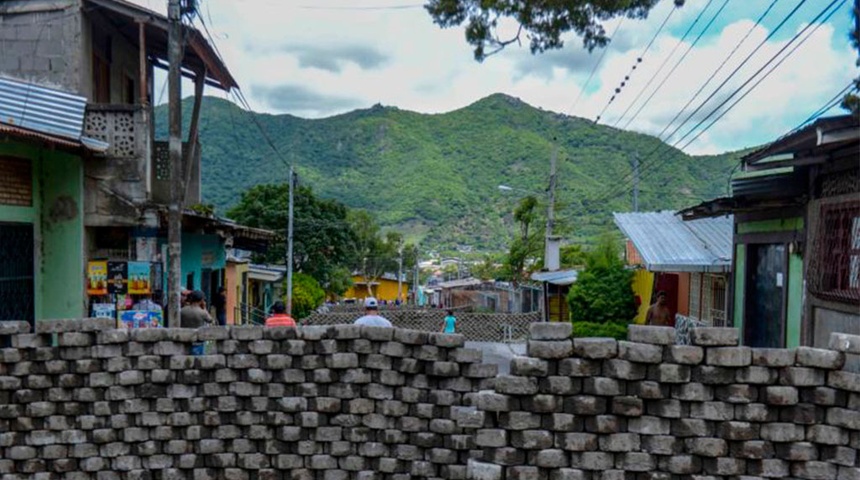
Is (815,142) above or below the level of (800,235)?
above

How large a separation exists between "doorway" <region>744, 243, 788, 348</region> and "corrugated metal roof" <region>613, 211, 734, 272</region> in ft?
4.46

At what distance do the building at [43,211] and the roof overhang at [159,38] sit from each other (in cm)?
158

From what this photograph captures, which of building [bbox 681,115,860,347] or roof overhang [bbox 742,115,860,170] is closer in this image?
roof overhang [bbox 742,115,860,170]

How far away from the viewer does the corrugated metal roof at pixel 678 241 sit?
37.1 feet

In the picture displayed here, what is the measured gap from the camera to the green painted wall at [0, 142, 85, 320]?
9117 mm

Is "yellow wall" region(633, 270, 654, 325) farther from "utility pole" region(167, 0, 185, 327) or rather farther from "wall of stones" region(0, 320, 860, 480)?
"wall of stones" region(0, 320, 860, 480)

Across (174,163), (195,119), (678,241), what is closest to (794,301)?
(678,241)

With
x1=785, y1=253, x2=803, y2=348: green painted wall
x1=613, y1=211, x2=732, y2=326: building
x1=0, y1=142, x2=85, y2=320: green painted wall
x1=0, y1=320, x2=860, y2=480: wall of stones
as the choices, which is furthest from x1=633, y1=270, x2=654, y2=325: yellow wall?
x1=0, y1=142, x2=85, y2=320: green painted wall

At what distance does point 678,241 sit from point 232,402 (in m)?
9.90

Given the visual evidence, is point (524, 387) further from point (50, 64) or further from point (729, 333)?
point (50, 64)

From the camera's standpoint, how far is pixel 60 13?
9617 millimetres

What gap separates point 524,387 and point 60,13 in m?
9.26

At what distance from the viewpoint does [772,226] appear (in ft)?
28.6

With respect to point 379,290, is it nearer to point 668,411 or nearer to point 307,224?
point 307,224
